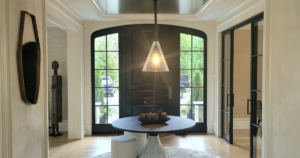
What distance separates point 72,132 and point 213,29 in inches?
151

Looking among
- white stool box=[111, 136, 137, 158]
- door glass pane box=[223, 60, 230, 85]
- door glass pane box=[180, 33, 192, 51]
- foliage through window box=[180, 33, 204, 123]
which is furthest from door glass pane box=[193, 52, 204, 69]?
white stool box=[111, 136, 137, 158]

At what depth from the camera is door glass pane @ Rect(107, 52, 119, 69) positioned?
568 centimetres

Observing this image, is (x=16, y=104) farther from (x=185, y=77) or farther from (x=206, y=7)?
(x=185, y=77)

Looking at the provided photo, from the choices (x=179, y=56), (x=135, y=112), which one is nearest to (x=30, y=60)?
(x=135, y=112)

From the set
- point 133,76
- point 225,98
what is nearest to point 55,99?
point 133,76

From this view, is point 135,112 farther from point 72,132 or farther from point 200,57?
point 200,57

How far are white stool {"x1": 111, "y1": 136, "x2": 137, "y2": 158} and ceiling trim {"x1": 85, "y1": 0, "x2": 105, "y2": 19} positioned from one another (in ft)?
7.31

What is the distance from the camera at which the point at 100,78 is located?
18.7 feet

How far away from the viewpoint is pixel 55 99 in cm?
550

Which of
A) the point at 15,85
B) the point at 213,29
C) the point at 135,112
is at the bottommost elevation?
the point at 135,112

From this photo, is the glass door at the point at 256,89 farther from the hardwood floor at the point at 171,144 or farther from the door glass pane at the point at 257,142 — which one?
the hardwood floor at the point at 171,144

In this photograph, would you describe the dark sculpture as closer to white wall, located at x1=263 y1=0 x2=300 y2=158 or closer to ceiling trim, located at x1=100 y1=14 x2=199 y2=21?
ceiling trim, located at x1=100 y1=14 x2=199 y2=21

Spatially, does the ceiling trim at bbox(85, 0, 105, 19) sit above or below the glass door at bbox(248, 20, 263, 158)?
above

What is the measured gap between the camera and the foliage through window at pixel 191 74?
5762mm
